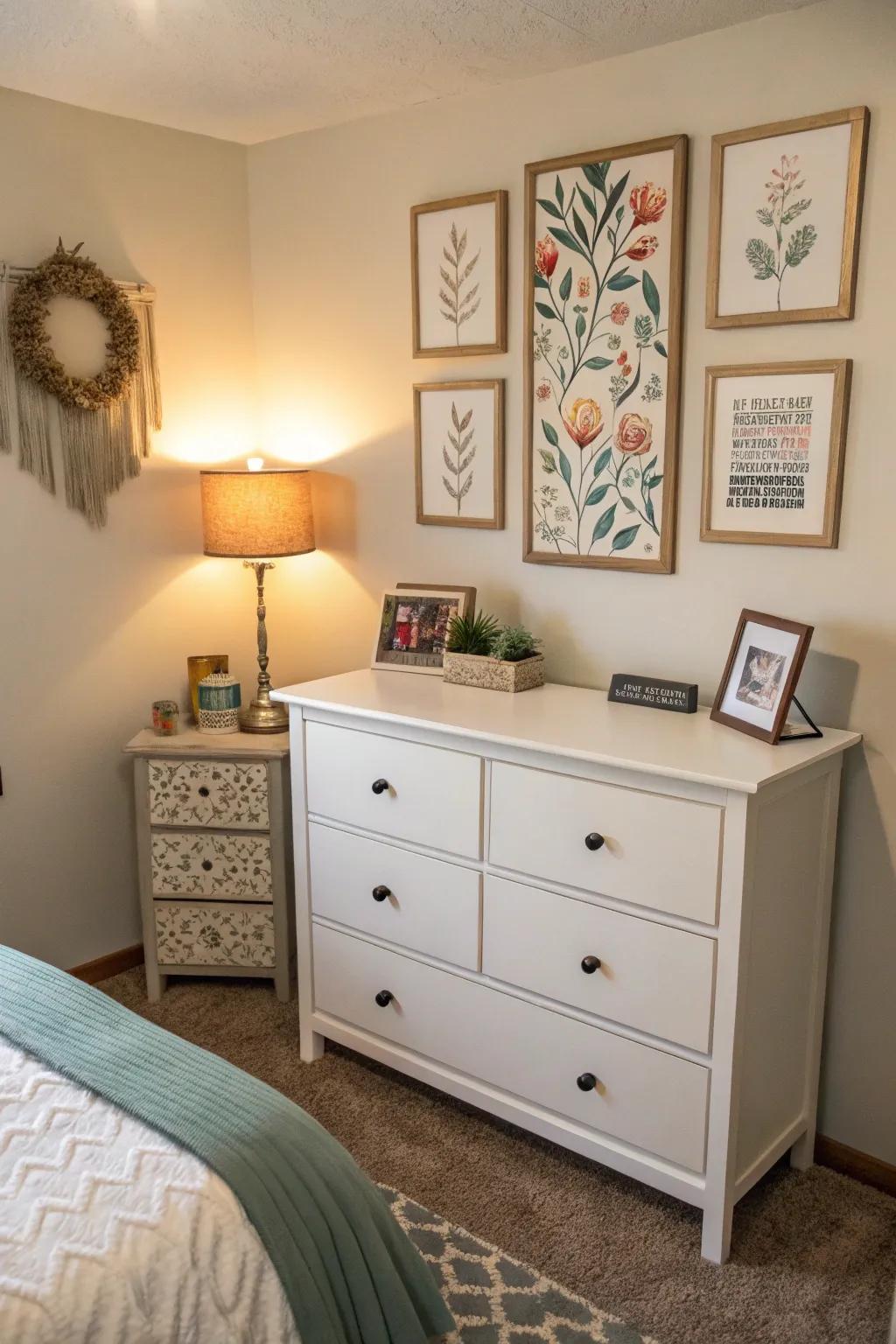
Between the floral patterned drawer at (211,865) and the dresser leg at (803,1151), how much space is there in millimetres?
1470

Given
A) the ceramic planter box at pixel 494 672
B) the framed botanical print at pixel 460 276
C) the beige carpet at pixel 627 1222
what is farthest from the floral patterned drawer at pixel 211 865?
the framed botanical print at pixel 460 276

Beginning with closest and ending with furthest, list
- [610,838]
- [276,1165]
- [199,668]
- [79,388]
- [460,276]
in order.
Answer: [276,1165]
[610,838]
[460,276]
[79,388]
[199,668]

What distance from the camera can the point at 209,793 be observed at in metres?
3.06

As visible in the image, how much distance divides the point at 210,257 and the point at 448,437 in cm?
100

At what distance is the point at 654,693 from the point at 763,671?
30 centimetres

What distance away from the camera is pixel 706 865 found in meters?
2.04

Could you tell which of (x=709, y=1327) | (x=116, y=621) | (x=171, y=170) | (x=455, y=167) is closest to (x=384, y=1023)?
(x=709, y=1327)

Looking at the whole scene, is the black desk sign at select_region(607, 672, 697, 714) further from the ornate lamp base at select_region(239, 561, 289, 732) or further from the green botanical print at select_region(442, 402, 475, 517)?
the ornate lamp base at select_region(239, 561, 289, 732)

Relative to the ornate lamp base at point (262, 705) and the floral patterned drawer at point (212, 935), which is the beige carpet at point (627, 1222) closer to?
the floral patterned drawer at point (212, 935)

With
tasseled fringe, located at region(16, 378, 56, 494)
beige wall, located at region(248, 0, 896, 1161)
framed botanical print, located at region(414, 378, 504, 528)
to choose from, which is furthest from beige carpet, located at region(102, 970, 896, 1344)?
tasseled fringe, located at region(16, 378, 56, 494)

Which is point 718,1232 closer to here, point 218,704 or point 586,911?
point 586,911

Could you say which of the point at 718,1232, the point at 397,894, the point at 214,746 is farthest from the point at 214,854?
the point at 718,1232

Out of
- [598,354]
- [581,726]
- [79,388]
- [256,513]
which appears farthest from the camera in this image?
[256,513]

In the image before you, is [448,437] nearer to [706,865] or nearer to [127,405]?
[127,405]
